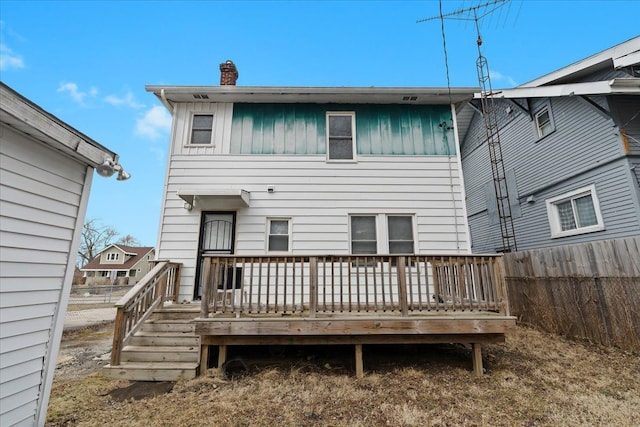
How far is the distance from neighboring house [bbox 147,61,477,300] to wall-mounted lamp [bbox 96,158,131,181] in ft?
7.49

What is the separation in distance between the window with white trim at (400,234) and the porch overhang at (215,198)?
312cm

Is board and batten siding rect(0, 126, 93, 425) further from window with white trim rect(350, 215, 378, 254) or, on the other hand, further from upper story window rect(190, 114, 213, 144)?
window with white trim rect(350, 215, 378, 254)

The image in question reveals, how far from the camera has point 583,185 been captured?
812 centimetres

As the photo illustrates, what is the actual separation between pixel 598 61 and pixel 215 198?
987 centimetres

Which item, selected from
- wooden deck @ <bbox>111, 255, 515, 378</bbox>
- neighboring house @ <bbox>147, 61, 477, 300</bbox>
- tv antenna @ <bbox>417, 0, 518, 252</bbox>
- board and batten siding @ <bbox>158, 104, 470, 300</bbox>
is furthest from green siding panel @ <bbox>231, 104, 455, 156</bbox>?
wooden deck @ <bbox>111, 255, 515, 378</bbox>

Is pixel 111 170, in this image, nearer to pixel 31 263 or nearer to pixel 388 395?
pixel 31 263

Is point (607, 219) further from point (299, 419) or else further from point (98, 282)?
point (98, 282)

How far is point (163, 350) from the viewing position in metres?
4.41

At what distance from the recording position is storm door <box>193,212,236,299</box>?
6188 mm

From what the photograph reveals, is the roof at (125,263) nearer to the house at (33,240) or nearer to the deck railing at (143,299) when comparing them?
the deck railing at (143,299)

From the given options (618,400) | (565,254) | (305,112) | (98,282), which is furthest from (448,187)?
(98,282)

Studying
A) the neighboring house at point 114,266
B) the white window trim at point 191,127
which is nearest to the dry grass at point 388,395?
the white window trim at point 191,127

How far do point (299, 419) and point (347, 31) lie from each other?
18.0m

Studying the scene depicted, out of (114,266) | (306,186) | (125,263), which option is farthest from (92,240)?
(306,186)
